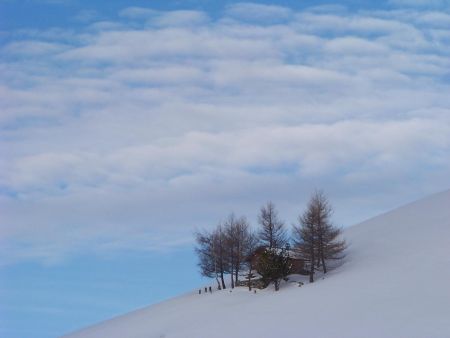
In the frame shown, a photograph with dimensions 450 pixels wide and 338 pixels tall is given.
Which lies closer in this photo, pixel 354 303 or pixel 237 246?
pixel 354 303

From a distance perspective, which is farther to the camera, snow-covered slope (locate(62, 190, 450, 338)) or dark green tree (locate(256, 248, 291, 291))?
dark green tree (locate(256, 248, 291, 291))

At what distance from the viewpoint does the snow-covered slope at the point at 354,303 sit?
34094 mm

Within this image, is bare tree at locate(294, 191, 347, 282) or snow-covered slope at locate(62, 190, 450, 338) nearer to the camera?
snow-covered slope at locate(62, 190, 450, 338)

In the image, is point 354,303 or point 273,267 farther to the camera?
point 273,267

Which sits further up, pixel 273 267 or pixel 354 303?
pixel 273 267

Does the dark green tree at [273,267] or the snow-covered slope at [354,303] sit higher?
the dark green tree at [273,267]

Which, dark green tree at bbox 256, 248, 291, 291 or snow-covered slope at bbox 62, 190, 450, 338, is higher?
dark green tree at bbox 256, 248, 291, 291

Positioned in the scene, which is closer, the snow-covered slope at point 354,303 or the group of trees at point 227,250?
the snow-covered slope at point 354,303

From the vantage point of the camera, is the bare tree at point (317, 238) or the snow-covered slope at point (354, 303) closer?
the snow-covered slope at point (354, 303)

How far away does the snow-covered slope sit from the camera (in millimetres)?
34094

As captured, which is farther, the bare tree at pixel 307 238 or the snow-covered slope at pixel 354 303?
the bare tree at pixel 307 238

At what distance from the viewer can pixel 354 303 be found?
38281mm

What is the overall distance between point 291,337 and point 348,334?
267 cm

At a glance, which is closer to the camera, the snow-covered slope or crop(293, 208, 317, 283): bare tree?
the snow-covered slope
